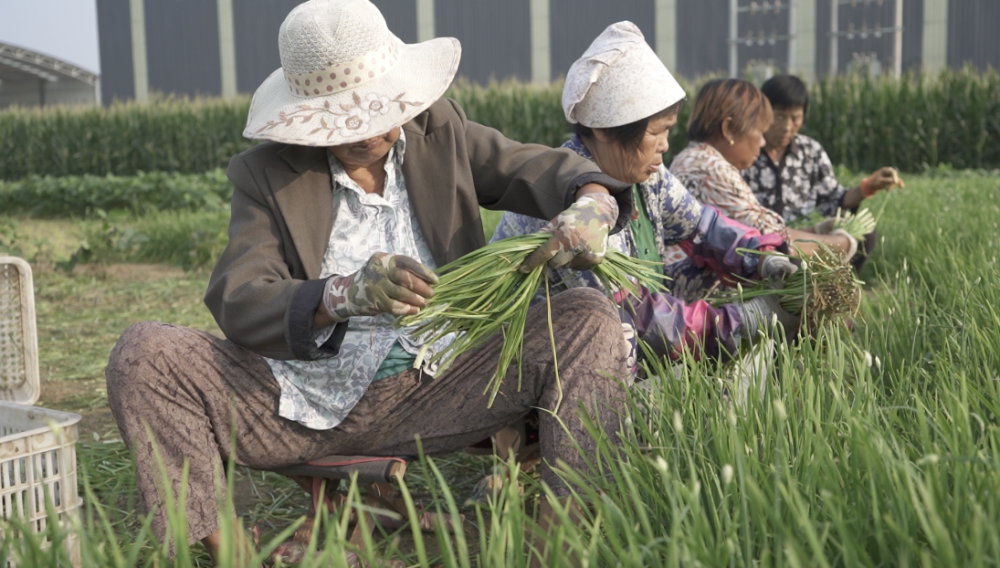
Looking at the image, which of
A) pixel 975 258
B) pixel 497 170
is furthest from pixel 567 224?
pixel 975 258

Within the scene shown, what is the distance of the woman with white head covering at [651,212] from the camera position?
7.49 feet

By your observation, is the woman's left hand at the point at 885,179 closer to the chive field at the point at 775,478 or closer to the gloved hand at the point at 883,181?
the gloved hand at the point at 883,181

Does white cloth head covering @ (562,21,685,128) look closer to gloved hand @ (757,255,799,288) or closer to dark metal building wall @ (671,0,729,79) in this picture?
gloved hand @ (757,255,799,288)

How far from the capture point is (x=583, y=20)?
19.8 m

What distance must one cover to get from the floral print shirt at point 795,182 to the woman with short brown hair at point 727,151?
94 centimetres

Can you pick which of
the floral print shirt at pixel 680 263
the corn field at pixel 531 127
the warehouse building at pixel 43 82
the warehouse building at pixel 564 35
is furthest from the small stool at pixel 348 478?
the warehouse building at pixel 43 82

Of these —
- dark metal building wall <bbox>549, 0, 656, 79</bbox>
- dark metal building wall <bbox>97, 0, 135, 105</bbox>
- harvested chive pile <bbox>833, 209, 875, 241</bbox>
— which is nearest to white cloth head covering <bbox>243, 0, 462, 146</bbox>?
harvested chive pile <bbox>833, 209, 875, 241</bbox>

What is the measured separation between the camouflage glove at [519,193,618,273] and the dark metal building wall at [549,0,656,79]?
1808cm

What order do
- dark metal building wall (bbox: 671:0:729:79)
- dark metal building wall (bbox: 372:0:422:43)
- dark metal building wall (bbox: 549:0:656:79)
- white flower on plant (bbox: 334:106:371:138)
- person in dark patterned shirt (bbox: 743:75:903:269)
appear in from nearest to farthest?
white flower on plant (bbox: 334:106:371:138)
person in dark patterned shirt (bbox: 743:75:903:269)
dark metal building wall (bbox: 671:0:729:79)
dark metal building wall (bbox: 549:0:656:79)
dark metal building wall (bbox: 372:0:422:43)

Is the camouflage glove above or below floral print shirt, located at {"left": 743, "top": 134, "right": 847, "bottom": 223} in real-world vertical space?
above

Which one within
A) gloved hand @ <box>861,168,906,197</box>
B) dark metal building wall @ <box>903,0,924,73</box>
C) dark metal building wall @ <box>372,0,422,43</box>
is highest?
dark metal building wall @ <box>372,0,422,43</box>

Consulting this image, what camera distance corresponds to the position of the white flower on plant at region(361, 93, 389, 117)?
197 cm

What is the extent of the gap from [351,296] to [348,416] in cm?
38

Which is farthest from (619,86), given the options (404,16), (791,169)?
(404,16)
